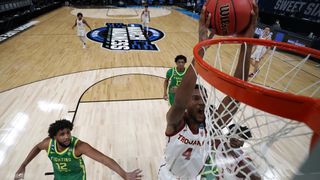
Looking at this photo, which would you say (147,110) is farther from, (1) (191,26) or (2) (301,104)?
(1) (191,26)

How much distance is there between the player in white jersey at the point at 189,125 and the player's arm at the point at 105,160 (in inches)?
15.7

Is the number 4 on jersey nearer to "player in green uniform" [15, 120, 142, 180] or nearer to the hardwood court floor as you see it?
"player in green uniform" [15, 120, 142, 180]

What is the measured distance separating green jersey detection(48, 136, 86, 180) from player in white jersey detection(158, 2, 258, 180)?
3.30ft

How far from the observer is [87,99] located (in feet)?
20.2

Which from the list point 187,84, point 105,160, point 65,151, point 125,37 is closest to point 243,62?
point 187,84

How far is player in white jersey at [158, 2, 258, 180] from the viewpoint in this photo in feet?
6.10

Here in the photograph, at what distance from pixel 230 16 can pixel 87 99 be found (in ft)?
16.3

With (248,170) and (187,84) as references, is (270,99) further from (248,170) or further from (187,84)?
(248,170)

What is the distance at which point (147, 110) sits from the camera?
5738mm

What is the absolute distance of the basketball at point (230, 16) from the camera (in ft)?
6.10

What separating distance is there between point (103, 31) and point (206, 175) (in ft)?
39.9

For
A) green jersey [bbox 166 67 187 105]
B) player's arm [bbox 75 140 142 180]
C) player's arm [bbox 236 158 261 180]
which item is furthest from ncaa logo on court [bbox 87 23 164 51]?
player's arm [bbox 236 158 261 180]

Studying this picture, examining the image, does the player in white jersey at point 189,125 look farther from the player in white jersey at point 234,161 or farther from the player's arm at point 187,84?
the player in white jersey at point 234,161

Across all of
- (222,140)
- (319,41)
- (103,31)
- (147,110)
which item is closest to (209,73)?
(222,140)
